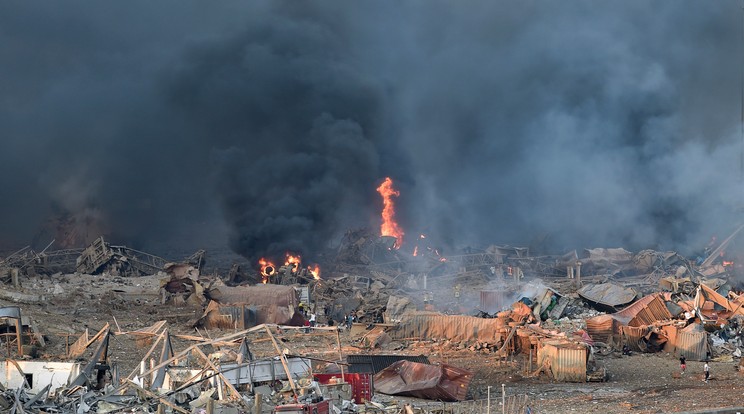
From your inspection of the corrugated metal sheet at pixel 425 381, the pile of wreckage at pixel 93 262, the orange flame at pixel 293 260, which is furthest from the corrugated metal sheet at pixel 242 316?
the orange flame at pixel 293 260

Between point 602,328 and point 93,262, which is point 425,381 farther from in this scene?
point 93,262

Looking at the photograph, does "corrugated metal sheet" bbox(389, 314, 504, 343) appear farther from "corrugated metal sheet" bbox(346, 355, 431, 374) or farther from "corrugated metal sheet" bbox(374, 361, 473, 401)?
"corrugated metal sheet" bbox(374, 361, 473, 401)

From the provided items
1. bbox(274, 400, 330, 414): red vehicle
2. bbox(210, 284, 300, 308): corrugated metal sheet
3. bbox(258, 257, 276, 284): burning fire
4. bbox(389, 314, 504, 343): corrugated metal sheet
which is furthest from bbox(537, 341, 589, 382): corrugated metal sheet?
bbox(258, 257, 276, 284): burning fire

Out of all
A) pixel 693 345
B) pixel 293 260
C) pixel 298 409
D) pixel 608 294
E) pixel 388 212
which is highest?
pixel 388 212

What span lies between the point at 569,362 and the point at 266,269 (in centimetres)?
2513

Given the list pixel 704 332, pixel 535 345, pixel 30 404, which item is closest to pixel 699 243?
pixel 704 332

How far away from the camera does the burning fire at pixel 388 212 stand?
2176 inches

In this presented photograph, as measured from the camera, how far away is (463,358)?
2472cm

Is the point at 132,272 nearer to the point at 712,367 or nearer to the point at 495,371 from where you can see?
the point at 495,371

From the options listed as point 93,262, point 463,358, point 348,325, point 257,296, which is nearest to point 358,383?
point 463,358

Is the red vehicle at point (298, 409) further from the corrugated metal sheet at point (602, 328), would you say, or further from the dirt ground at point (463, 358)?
the corrugated metal sheet at point (602, 328)

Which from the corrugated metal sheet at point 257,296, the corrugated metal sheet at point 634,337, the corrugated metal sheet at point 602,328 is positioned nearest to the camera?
the corrugated metal sheet at point 634,337

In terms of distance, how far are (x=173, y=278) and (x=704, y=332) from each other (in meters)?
21.6

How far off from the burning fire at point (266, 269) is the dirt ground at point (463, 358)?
20.2 ft
